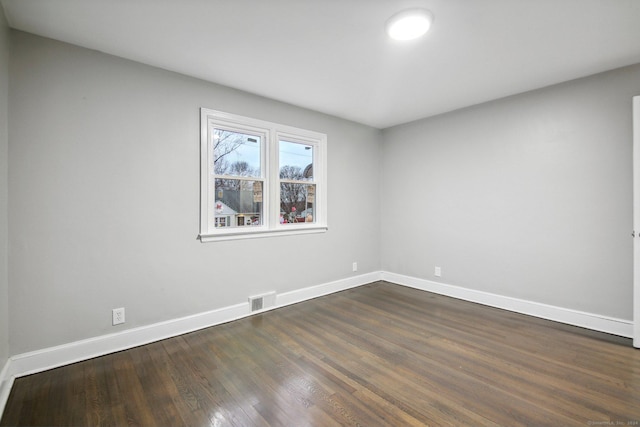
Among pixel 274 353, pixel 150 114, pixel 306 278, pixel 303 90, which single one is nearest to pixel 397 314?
pixel 306 278

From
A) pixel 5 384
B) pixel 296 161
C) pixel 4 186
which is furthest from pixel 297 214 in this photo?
pixel 5 384

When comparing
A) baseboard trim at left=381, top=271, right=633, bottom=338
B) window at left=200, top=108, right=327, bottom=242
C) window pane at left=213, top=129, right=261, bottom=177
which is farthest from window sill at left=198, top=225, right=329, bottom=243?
baseboard trim at left=381, top=271, right=633, bottom=338

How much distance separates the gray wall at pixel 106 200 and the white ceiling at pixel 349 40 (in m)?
0.24

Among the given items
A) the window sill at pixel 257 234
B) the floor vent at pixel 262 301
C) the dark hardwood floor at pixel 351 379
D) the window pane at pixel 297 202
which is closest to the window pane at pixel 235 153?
the window pane at pixel 297 202

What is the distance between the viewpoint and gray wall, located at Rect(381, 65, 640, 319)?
2.81m

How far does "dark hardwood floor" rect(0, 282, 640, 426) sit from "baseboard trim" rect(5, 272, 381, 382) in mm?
72

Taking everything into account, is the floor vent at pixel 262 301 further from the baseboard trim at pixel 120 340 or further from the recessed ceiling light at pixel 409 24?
the recessed ceiling light at pixel 409 24

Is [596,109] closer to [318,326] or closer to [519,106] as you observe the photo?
[519,106]

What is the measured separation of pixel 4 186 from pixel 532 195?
15.8ft

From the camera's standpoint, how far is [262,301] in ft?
11.3

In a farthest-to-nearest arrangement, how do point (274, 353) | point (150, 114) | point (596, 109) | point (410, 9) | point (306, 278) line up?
point (306, 278), point (596, 109), point (150, 114), point (274, 353), point (410, 9)

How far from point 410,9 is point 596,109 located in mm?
2392

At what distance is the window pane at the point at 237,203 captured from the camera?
3215mm

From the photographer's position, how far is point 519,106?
133 inches
